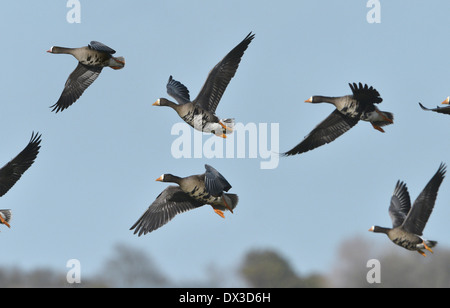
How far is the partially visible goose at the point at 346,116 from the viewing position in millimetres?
16344

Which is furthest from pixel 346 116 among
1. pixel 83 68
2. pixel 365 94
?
pixel 83 68

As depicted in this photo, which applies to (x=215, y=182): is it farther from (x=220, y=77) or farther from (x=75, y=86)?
(x=75, y=86)

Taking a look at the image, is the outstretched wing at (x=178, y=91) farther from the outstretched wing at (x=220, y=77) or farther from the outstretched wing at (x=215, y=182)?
the outstretched wing at (x=215, y=182)

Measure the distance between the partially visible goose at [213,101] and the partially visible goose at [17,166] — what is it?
3.00 metres

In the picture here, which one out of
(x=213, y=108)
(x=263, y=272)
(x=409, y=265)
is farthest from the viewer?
(x=263, y=272)

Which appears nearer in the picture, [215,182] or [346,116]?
[215,182]

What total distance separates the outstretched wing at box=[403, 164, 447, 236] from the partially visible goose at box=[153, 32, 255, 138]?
3.71m

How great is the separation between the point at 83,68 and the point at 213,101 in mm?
3592

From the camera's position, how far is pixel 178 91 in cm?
1784

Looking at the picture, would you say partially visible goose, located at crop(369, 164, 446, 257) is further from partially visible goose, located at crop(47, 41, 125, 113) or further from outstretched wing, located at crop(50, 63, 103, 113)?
outstretched wing, located at crop(50, 63, 103, 113)
